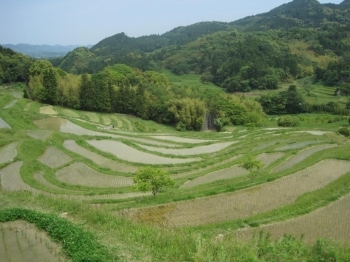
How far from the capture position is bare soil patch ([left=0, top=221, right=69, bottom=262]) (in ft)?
29.1

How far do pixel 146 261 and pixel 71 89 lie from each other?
164 ft

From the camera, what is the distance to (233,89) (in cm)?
9475

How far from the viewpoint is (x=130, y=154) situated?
85.8 ft

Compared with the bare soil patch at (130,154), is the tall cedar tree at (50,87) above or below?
above

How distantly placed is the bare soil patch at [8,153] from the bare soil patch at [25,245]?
12923mm

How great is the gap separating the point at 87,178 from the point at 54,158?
4350 mm

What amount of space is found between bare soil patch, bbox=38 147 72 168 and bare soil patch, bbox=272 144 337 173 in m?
13.5

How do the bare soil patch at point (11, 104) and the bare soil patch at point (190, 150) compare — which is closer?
the bare soil patch at point (190, 150)

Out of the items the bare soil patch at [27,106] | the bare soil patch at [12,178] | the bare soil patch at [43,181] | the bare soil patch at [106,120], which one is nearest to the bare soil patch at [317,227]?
the bare soil patch at [43,181]

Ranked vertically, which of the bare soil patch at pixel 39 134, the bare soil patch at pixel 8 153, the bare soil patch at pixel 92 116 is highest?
the bare soil patch at pixel 39 134

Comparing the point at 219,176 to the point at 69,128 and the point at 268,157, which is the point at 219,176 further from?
the point at 69,128

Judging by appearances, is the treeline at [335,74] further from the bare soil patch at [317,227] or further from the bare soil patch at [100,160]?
the bare soil patch at [317,227]

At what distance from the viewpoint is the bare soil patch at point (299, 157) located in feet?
70.1

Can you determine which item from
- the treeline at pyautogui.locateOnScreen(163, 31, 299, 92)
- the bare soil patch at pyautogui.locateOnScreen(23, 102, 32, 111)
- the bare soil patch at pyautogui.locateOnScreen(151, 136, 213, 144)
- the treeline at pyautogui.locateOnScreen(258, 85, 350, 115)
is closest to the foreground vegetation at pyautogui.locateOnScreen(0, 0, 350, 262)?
the bare soil patch at pyautogui.locateOnScreen(151, 136, 213, 144)
